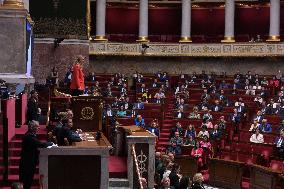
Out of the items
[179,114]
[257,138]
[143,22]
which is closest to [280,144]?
[257,138]

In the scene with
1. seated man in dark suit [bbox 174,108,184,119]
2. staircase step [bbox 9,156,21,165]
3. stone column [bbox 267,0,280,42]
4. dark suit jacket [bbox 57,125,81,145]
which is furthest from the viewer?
stone column [bbox 267,0,280,42]

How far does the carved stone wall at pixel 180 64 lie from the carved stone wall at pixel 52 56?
5.34 m

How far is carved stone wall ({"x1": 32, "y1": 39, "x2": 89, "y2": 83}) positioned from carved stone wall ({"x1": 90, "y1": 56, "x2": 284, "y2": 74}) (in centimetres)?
534

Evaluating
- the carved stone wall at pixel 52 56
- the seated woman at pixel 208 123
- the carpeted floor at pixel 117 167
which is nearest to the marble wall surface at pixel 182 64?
the carved stone wall at pixel 52 56

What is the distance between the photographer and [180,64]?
107ft

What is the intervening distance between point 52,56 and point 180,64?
28.6 feet

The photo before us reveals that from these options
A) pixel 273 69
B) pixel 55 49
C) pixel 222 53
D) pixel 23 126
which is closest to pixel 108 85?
pixel 55 49

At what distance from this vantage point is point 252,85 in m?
26.2

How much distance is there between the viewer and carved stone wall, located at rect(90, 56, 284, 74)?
32.0m

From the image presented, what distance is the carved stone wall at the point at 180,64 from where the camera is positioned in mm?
32031

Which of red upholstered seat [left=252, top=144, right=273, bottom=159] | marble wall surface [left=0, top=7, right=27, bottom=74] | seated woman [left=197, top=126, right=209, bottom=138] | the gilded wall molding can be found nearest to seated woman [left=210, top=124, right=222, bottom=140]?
seated woman [left=197, top=126, right=209, bottom=138]

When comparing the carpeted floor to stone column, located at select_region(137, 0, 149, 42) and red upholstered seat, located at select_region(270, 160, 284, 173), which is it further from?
stone column, located at select_region(137, 0, 149, 42)

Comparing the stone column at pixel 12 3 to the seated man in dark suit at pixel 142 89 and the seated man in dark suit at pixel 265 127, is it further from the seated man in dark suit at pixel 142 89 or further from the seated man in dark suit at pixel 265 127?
the seated man in dark suit at pixel 142 89

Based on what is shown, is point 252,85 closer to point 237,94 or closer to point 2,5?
point 237,94
